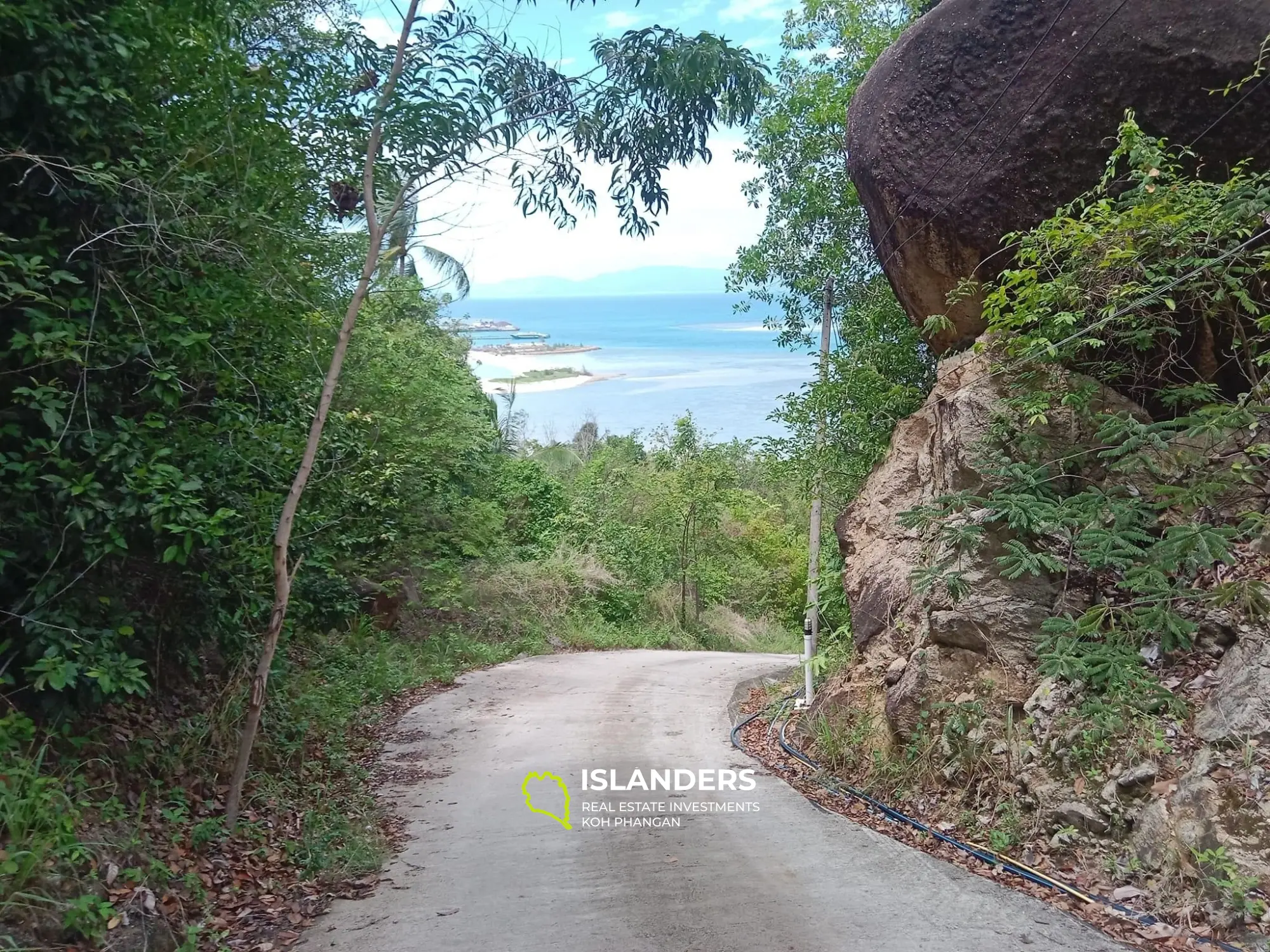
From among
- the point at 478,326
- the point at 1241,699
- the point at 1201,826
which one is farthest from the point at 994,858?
the point at 478,326

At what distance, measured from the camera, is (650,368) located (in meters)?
56.3

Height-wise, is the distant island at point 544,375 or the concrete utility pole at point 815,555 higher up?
the distant island at point 544,375

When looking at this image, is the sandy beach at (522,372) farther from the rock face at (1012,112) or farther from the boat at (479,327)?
the rock face at (1012,112)

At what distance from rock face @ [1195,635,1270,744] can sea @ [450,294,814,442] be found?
22.8 m

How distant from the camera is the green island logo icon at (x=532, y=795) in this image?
22.5ft

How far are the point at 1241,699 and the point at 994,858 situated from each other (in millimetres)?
1864

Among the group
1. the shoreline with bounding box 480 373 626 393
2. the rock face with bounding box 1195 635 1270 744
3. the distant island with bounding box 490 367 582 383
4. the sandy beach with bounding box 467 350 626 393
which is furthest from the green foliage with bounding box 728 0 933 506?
the shoreline with bounding box 480 373 626 393

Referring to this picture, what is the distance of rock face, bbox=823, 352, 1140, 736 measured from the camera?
670 cm

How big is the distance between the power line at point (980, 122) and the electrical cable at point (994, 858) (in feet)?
19.8

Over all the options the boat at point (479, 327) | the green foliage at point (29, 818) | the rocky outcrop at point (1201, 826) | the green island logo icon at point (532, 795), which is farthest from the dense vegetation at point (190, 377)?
the boat at point (479, 327)

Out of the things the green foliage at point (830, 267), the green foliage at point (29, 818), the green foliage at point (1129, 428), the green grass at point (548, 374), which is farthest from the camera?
the green grass at point (548, 374)

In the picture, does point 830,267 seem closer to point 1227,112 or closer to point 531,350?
point 1227,112

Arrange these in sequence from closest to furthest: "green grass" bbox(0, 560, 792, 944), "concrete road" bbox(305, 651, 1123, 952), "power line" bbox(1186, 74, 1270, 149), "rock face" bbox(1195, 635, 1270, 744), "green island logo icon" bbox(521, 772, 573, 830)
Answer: "green grass" bbox(0, 560, 792, 944) → "concrete road" bbox(305, 651, 1123, 952) → "rock face" bbox(1195, 635, 1270, 744) → "green island logo icon" bbox(521, 772, 573, 830) → "power line" bbox(1186, 74, 1270, 149)

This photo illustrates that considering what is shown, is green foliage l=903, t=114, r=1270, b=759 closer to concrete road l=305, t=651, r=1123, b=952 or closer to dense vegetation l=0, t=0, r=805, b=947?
concrete road l=305, t=651, r=1123, b=952
